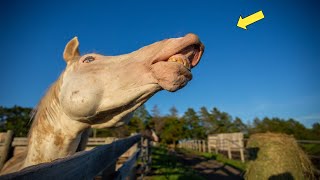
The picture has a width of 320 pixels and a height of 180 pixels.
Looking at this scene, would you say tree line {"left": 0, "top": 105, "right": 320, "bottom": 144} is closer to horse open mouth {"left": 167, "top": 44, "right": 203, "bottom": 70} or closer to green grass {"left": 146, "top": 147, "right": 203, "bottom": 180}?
green grass {"left": 146, "top": 147, "right": 203, "bottom": 180}

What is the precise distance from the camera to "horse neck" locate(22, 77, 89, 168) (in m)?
2.38

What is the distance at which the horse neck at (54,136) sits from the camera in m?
2.38

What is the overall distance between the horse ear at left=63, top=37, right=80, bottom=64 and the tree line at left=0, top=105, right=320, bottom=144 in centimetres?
1662

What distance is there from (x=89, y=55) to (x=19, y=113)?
57284 mm

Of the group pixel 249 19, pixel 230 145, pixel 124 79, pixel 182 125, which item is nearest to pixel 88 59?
pixel 124 79

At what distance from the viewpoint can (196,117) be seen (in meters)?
60.1

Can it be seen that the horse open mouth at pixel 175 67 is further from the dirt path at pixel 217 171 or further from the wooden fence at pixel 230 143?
the wooden fence at pixel 230 143

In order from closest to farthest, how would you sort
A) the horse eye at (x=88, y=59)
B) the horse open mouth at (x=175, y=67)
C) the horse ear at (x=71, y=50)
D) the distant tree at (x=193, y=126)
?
the horse open mouth at (x=175, y=67)
the horse eye at (x=88, y=59)
the horse ear at (x=71, y=50)
the distant tree at (x=193, y=126)

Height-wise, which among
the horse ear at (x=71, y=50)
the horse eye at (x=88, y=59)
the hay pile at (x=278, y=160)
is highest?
the horse ear at (x=71, y=50)

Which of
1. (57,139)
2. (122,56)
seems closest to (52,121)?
(57,139)

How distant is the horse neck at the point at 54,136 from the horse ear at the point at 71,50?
43 centimetres

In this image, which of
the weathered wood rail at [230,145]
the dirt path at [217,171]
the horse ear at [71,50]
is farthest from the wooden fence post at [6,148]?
the weathered wood rail at [230,145]

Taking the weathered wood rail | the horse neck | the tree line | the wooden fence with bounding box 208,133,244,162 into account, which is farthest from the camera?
the tree line

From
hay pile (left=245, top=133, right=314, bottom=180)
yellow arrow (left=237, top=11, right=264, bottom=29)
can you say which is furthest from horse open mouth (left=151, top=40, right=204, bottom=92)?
hay pile (left=245, top=133, right=314, bottom=180)
